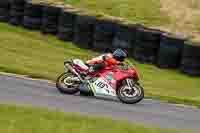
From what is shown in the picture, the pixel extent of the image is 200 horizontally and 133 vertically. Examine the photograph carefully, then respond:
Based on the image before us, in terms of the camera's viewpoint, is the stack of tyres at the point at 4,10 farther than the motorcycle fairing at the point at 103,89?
Yes

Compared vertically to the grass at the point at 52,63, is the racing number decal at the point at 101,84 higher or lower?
higher

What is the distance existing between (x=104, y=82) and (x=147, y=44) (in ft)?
18.9

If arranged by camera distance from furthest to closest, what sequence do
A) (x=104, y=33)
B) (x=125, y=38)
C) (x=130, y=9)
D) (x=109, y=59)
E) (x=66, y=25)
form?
(x=130, y=9) < (x=66, y=25) < (x=104, y=33) < (x=125, y=38) < (x=109, y=59)

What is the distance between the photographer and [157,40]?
20.5 metres

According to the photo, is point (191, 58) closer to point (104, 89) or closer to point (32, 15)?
point (104, 89)

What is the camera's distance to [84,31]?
22359 mm

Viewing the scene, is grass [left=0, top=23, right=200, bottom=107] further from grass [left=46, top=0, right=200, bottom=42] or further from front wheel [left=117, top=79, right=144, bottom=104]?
grass [left=46, top=0, right=200, bottom=42]

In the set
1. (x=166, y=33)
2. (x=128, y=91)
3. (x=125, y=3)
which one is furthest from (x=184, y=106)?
(x=125, y=3)

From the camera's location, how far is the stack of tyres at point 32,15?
23.9 metres

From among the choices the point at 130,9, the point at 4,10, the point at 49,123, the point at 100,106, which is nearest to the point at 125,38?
the point at 130,9

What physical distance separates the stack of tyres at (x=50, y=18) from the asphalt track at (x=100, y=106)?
25.3 feet

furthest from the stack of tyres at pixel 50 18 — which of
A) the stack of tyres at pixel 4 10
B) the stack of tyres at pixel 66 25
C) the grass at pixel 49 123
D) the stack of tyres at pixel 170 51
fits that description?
the grass at pixel 49 123

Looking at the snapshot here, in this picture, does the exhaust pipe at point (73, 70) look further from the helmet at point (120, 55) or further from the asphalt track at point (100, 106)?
the helmet at point (120, 55)

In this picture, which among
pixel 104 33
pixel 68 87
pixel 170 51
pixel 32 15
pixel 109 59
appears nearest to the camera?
pixel 109 59
